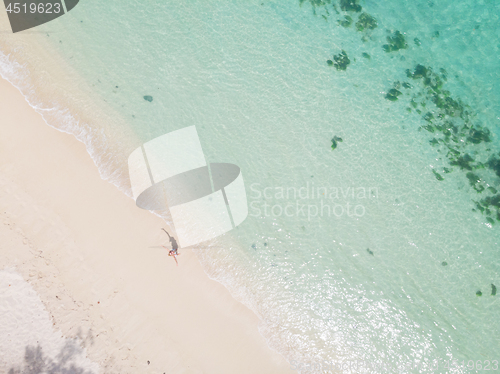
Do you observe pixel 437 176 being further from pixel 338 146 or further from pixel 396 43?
pixel 396 43

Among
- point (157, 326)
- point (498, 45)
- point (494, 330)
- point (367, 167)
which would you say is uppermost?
point (498, 45)

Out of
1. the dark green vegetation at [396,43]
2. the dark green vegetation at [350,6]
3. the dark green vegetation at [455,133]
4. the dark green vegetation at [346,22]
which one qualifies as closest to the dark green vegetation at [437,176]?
the dark green vegetation at [455,133]

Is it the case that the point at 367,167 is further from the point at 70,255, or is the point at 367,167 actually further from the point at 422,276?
the point at 70,255

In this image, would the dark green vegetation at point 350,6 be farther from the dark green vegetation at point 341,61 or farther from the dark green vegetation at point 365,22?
the dark green vegetation at point 341,61

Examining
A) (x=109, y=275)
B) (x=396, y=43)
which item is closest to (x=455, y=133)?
(x=396, y=43)

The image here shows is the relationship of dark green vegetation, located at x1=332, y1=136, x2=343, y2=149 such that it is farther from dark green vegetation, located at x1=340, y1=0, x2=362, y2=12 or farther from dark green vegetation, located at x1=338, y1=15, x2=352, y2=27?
dark green vegetation, located at x1=340, y1=0, x2=362, y2=12

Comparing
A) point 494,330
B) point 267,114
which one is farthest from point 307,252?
point 494,330
